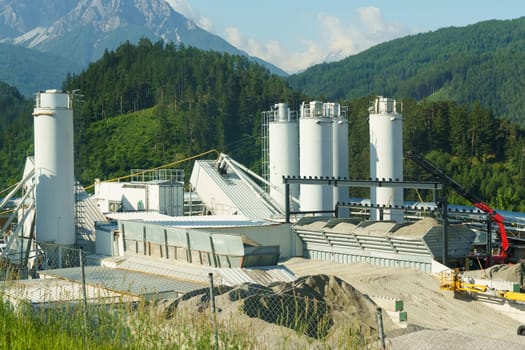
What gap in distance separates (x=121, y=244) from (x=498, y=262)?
13.0 meters

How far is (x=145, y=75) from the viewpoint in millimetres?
98188

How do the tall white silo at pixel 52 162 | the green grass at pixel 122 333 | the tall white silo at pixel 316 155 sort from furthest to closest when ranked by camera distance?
the tall white silo at pixel 316 155 → the tall white silo at pixel 52 162 → the green grass at pixel 122 333

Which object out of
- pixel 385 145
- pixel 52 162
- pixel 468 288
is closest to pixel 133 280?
pixel 468 288

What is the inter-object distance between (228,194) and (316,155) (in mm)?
6193

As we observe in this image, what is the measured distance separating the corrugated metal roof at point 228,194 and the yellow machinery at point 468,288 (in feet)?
50.4

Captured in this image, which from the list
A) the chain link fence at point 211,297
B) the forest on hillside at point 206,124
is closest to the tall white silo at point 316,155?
the chain link fence at point 211,297

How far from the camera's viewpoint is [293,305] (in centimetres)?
1606

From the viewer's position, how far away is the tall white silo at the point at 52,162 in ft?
105

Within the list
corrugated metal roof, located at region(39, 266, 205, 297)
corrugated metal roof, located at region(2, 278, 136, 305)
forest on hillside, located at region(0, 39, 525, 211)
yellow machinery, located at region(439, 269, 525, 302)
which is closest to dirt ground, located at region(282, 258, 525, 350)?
yellow machinery, located at region(439, 269, 525, 302)

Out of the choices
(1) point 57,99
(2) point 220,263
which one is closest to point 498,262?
(2) point 220,263

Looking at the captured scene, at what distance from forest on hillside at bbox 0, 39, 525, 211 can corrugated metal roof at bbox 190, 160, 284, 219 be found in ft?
82.5

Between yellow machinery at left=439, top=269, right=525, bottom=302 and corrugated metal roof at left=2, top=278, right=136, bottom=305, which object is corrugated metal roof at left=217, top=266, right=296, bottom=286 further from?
corrugated metal roof at left=2, top=278, right=136, bottom=305

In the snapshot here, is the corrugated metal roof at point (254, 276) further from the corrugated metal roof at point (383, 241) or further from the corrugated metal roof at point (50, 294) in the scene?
the corrugated metal roof at point (50, 294)

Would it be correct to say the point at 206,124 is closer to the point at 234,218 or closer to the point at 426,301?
the point at 234,218
